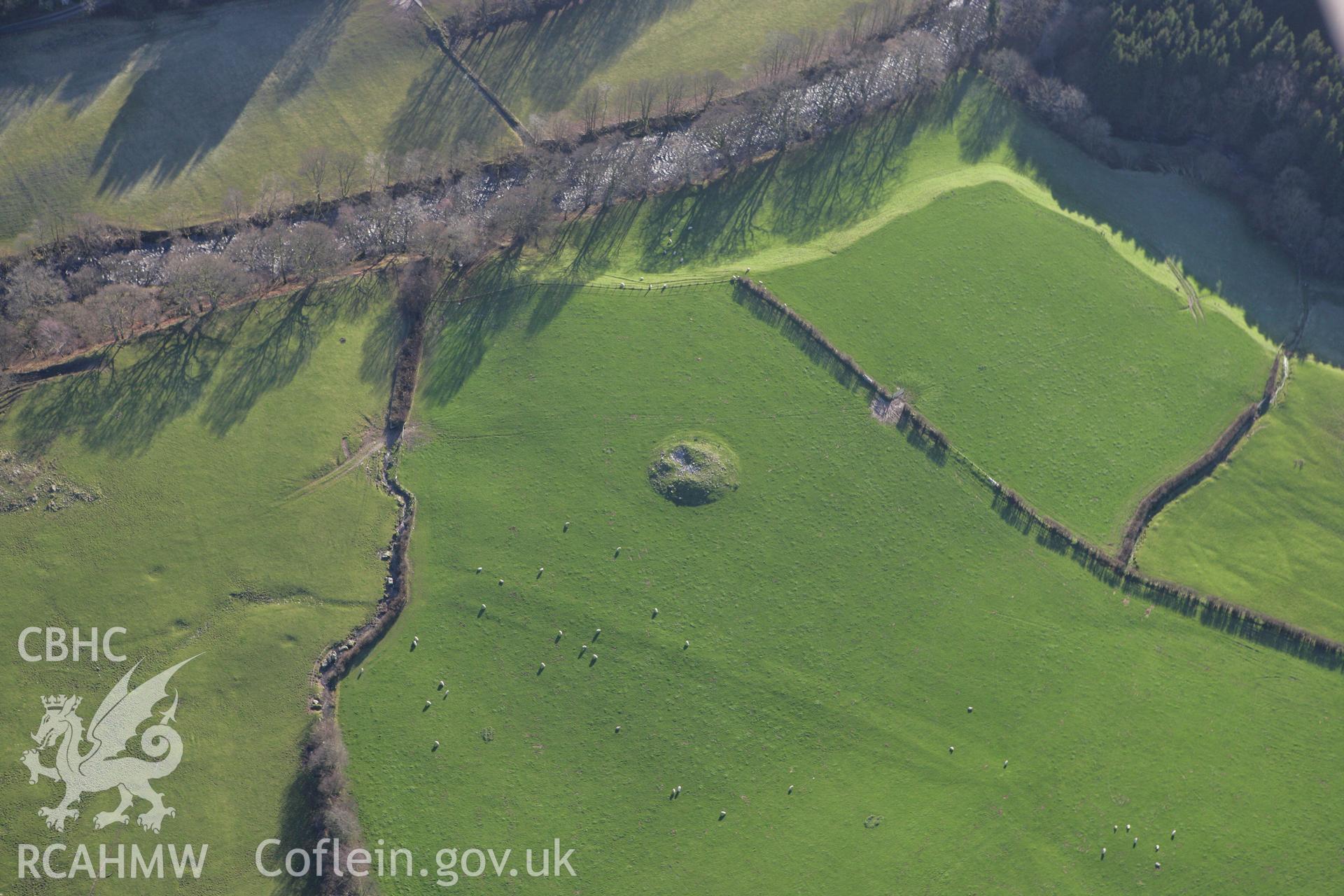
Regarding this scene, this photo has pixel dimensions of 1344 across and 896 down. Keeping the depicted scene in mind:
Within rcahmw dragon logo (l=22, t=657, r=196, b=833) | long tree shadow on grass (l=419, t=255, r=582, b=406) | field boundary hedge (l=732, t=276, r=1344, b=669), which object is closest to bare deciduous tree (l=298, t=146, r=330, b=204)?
long tree shadow on grass (l=419, t=255, r=582, b=406)

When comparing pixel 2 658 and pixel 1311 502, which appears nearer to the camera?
pixel 2 658

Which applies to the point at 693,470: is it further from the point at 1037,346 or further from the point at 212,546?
the point at 212,546

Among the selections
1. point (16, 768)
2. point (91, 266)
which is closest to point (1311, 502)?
point (16, 768)

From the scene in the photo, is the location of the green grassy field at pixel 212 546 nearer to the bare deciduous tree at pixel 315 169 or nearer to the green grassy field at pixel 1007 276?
the bare deciduous tree at pixel 315 169

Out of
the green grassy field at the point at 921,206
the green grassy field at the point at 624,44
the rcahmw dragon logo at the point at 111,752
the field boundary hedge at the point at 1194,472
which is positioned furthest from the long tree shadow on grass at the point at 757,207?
the rcahmw dragon logo at the point at 111,752

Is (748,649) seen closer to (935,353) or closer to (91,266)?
(935,353)

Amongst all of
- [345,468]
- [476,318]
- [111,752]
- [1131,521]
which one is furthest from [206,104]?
[1131,521]
